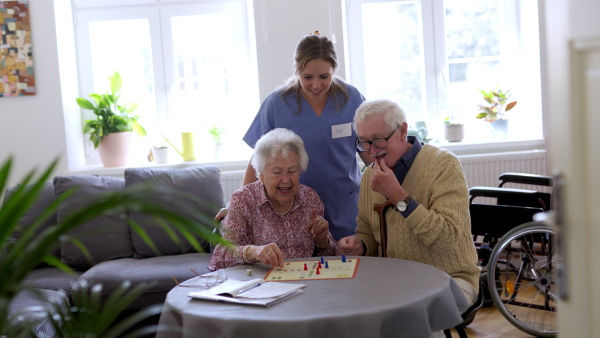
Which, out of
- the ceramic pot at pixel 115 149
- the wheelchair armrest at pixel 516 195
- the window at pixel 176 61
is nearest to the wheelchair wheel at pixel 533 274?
the wheelchair armrest at pixel 516 195

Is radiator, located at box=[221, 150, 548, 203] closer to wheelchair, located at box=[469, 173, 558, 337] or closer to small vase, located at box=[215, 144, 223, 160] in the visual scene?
small vase, located at box=[215, 144, 223, 160]

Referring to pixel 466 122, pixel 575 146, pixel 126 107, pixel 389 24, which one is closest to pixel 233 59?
pixel 126 107

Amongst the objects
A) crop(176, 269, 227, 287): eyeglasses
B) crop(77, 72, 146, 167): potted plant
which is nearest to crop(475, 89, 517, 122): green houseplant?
crop(77, 72, 146, 167): potted plant

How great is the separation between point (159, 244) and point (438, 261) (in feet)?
5.92

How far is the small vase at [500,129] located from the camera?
4.90m

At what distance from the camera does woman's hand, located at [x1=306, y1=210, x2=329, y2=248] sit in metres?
2.53

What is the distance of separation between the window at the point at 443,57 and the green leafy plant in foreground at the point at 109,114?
5.47 ft

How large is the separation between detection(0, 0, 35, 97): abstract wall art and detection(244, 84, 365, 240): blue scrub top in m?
2.36

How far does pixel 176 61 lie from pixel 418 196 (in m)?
3.04

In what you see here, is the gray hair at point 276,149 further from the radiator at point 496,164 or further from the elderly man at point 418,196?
the radiator at point 496,164

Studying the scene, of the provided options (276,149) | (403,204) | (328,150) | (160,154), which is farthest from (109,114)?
(403,204)

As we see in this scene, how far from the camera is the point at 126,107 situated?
190 inches

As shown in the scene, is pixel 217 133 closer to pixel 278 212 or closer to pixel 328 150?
pixel 328 150

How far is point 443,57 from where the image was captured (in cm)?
497
